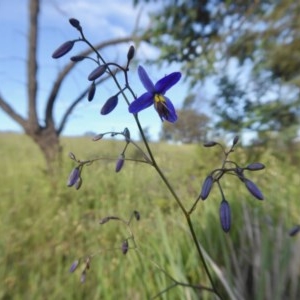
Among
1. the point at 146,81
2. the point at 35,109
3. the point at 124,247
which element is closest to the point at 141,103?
the point at 146,81

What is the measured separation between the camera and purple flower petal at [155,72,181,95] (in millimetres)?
624

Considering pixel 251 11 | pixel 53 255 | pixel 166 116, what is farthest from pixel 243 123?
pixel 166 116

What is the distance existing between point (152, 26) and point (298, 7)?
1.98 m

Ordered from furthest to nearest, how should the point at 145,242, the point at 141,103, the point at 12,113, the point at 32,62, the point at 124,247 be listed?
1. the point at 12,113
2. the point at 32,62
3. the point at 145,242
4. the point at 124,247
5. the point at 141,103

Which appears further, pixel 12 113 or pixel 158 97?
pixel 12 113

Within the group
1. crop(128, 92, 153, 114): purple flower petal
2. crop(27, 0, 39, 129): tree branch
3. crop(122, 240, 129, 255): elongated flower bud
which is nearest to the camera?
crop(128, 92, 153, 114): purple flower petal

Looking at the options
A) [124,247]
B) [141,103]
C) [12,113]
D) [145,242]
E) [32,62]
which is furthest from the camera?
[12,113]

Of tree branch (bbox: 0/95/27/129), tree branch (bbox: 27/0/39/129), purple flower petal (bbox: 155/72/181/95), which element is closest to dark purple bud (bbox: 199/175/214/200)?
purple flower petal (bbox: 155/72/181/95)

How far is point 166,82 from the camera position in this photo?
64cm

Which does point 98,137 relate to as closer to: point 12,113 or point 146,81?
point 146,81

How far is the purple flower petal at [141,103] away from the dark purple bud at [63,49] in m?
0.18

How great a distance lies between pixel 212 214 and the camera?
2111mm

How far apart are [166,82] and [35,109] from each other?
5.66m

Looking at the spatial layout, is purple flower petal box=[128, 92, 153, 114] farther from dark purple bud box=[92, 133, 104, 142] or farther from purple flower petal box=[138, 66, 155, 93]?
dark purple bud box=[92, 133, 104, 142]
